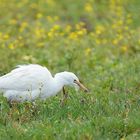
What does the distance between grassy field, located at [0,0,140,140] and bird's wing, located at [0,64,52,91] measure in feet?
0.70

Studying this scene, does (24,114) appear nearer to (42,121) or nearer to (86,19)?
(42,121)

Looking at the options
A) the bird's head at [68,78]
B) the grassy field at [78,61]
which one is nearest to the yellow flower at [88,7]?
the grassy field at [78,61]

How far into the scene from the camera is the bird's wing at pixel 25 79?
7449mm

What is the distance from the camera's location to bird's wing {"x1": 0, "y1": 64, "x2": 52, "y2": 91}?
24.4ft

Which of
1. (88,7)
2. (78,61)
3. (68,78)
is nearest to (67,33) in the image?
(88,7)

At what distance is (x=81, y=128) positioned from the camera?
6.49 meters

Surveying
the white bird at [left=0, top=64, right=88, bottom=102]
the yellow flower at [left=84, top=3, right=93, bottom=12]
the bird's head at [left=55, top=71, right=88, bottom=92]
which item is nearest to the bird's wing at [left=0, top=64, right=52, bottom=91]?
the white bird at [left=0, top=64, right=88, bottom=102]

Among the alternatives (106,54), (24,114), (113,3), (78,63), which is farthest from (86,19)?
(24,114)

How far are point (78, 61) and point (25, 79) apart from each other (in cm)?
330

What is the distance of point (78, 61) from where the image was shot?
10711 millimetres

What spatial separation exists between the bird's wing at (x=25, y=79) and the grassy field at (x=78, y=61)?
0.70 ft

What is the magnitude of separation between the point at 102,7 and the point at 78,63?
493 cm

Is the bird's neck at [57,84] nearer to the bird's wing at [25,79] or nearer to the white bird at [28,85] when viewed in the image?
the white bird at [28,85]

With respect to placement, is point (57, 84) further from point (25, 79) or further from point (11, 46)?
point (11, 46)
